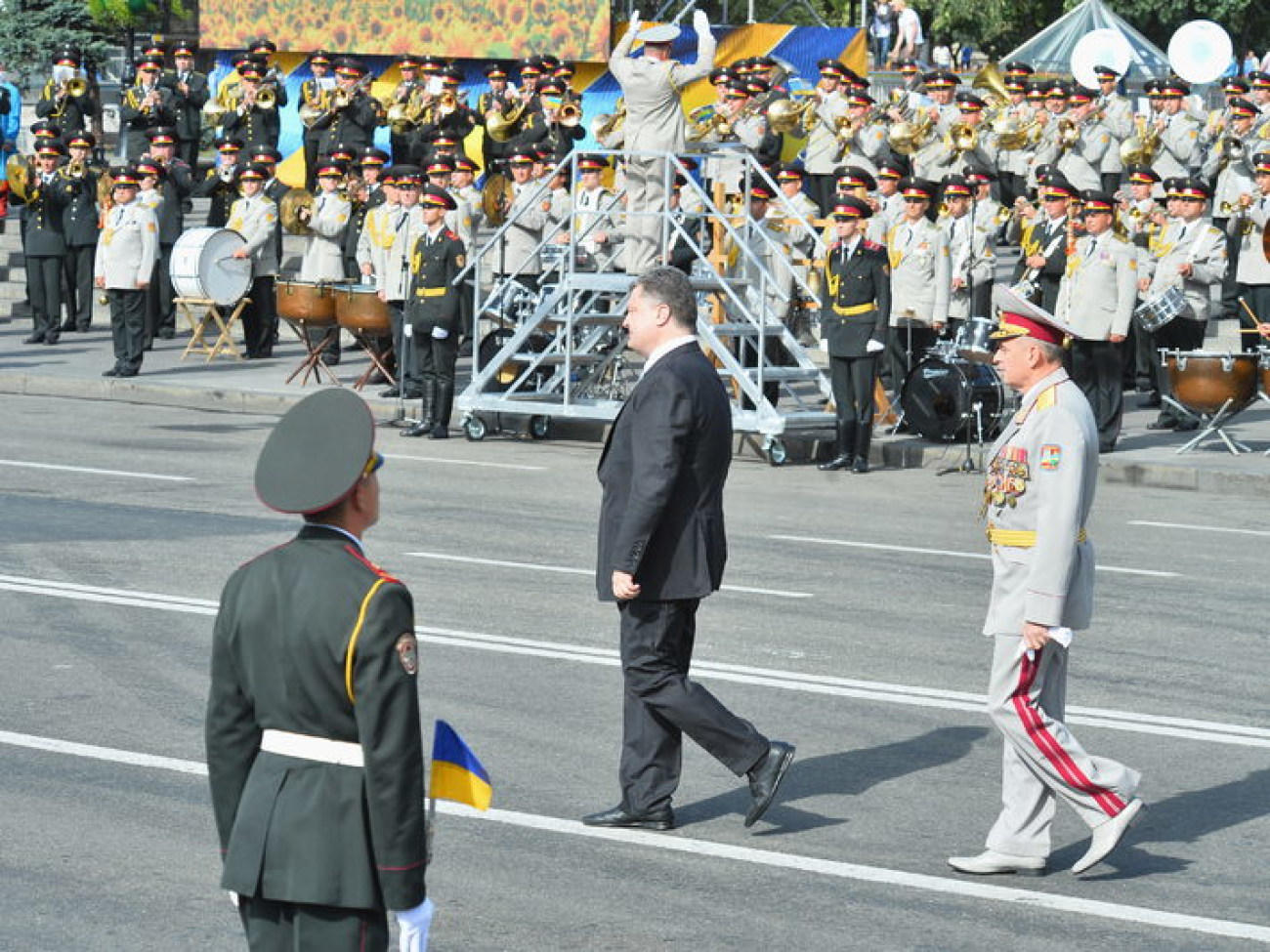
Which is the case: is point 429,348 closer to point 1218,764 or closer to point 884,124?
point 884,124

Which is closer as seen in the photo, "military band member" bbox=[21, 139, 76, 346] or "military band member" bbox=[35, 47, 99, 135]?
"military band member" bbox=[21, 139, 76, 346]

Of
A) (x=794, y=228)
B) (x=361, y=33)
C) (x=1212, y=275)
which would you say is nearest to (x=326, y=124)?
(x=361, y=33)

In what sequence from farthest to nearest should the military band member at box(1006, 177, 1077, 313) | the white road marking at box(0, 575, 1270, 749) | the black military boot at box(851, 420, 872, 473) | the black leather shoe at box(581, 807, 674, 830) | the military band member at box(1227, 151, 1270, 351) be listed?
the military band member at box(1227, 151, 1270, 351)
the military band member at box(1006, 177, 1077, 313)
the black military boot at box(851, 420, 872, 473)
the white road marking at box(0, 575, 1270, 749)
the black leather shoe at box(581, 807, 674, 830)

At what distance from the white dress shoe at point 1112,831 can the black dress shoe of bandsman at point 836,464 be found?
11241 mm

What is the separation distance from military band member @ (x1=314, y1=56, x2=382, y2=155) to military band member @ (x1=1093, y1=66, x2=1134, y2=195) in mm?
8631

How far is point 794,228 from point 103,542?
33.2ft

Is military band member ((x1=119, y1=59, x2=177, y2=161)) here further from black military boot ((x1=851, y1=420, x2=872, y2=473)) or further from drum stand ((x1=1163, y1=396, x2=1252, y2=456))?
drum stand ((x1=1163, y1=396, x2=1252, y2=456))

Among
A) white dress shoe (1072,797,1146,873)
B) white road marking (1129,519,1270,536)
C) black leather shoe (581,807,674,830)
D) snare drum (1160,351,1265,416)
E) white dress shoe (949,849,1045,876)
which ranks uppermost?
snare drum (1160,351,1265,416)

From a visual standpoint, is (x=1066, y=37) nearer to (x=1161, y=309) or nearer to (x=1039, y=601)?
(x=1161, y=309)

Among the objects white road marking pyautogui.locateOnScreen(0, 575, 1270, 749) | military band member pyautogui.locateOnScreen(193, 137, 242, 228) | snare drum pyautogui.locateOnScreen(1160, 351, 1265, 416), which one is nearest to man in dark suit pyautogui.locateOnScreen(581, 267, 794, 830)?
white road marking pyautogui.locateOnScreen(0, 575, 1270, 749)

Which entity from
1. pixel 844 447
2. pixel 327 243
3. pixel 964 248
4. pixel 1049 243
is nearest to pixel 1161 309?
pixel 1049 243

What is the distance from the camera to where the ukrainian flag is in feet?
16.0

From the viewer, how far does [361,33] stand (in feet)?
109

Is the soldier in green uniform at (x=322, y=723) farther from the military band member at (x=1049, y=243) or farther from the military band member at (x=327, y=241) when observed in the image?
the military band member at (x=327, y=241)
